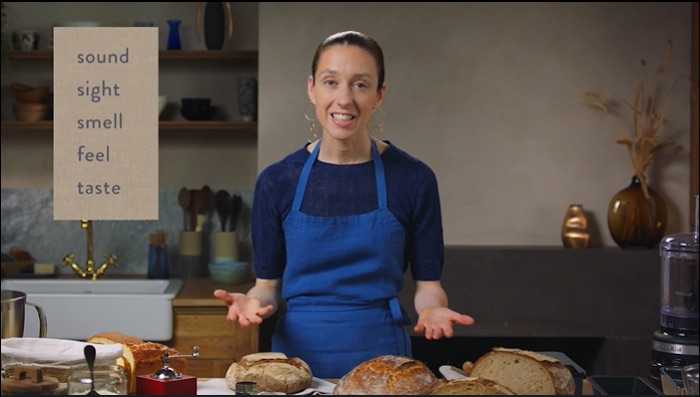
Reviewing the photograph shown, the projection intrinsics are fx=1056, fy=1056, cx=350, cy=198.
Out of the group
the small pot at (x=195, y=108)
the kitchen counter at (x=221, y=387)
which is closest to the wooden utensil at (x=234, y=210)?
the small pot at (x=195, y=108)

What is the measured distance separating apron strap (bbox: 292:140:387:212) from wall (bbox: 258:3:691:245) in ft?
6.75

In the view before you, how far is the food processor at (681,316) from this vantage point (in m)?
1.62

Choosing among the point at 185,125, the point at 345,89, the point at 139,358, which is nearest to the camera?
the point at 139,358

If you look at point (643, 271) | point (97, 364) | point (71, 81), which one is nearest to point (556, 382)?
point (97, 364)

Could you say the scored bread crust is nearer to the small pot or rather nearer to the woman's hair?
the woman's hair

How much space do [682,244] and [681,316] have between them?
117mm

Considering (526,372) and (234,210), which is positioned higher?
(234,210)

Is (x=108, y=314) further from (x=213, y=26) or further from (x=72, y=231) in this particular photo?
(x=213, y=26)

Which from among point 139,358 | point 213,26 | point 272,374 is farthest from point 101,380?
point 213,26

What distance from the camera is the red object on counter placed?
1689mm

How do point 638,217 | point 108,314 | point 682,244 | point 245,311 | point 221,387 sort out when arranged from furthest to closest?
1. point 638,217
2. point 108,314
3. point 245,311
4. point 221,387
5. point 682,244

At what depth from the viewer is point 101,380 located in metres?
1.47

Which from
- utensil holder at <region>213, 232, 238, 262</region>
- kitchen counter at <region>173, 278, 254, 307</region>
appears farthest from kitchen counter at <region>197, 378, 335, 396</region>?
utensil holder at <region>213, 232, 238, 262</region>

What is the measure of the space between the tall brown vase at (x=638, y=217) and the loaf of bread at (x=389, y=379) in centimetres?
295
